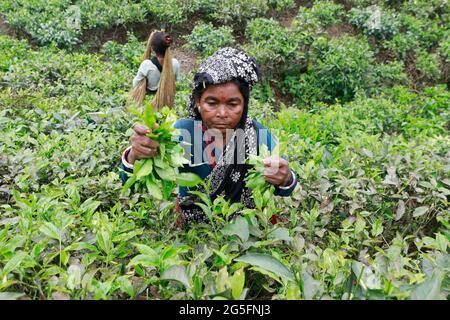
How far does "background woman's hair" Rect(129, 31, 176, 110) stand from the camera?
4.82 m

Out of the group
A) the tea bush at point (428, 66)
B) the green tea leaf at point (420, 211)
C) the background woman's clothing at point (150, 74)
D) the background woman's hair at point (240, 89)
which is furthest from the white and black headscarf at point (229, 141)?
the tea bush at point (428, 66)

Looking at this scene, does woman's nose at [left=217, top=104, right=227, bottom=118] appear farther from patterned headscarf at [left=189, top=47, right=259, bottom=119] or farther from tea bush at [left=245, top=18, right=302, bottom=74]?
tea bush at [left=245, top=18, right=302, bottom=74]

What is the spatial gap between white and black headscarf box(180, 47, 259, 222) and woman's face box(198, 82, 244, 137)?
0.03 metres

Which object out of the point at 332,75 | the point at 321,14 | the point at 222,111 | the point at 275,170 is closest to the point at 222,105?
the point at 222,111

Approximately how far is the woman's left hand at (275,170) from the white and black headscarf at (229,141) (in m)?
0.31

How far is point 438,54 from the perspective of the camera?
26.5 feet

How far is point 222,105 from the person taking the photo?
6.32 feet

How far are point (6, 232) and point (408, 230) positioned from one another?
1.84m

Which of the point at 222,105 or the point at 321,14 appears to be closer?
the point at 222,105

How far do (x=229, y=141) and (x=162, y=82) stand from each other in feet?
9.89

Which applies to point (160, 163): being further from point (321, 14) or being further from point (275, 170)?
point (321, 14)

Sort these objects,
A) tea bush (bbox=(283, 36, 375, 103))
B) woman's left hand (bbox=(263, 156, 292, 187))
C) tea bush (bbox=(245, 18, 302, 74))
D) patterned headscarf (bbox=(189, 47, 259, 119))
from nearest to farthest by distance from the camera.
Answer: woman's left hand (bbox=(263, 156, 292, 187)), patterned headscarf (bbox=(189, 47, 259, 119)), tea bush (bbox=(283, 36, 375, 103)), tea bush (bbox=(245, 18, 302, 74))

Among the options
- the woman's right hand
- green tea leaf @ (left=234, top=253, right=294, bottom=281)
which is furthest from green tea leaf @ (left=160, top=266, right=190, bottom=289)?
the woman's right hand
